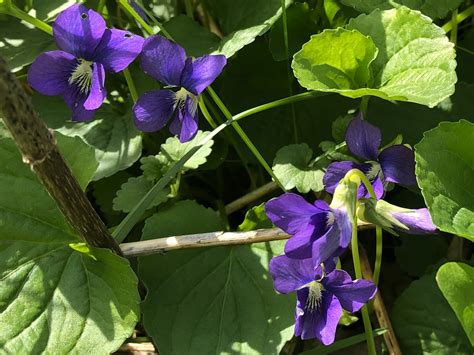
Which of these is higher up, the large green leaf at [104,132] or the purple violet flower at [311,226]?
the large green leaf at [104,132]

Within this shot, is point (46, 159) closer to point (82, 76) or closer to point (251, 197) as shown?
point (82, 76)

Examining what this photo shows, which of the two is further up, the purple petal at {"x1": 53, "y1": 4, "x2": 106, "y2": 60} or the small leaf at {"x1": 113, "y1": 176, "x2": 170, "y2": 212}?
the purple petal at {"x1": 53, "y1": 4, "x2": 106, "y2": 60}

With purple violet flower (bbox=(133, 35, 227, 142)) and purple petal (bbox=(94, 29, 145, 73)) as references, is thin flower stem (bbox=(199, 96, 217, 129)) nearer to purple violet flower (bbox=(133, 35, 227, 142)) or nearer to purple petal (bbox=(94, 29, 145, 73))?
purple violet flower (bbox=(133, 35, 227, 142))

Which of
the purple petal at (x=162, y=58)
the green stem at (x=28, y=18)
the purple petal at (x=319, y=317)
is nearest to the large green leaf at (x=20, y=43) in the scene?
the green stem at (x=28, y=18)

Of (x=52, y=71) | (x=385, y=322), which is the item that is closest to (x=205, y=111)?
(x=52, y=71)

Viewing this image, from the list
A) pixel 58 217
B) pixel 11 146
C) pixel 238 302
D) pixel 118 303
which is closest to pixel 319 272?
pixel 238 302

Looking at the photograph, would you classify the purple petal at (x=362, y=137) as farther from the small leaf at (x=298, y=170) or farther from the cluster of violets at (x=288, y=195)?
the small leaf at (x=298, y=170)

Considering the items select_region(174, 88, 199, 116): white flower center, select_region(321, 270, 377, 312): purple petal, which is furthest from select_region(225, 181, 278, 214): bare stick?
select_region(321, 270, 377, 312): purple petal
